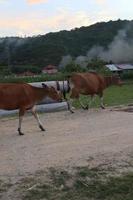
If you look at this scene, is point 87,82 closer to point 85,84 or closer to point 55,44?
point 85,84

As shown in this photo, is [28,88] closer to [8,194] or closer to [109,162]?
[109,162]

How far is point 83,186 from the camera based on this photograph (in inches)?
325

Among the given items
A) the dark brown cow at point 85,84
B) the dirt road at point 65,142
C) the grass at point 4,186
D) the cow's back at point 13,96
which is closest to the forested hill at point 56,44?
the dark brown cow at point 85,84

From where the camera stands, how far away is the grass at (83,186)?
785cm

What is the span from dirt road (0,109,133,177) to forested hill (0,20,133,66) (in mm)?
72224

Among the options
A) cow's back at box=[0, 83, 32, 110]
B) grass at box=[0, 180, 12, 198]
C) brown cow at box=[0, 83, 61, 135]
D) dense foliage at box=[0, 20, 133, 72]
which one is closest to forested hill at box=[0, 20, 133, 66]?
dense foliage at box=[0, 20, 133, 72]

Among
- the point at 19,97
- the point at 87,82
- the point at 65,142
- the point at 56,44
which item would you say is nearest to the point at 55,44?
the point at 56,44

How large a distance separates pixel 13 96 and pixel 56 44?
8224 centimetres

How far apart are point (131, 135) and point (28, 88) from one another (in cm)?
339

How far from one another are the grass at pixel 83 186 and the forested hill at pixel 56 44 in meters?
78.8

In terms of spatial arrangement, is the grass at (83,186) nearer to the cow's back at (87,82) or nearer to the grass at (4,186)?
the grass at (4,186)

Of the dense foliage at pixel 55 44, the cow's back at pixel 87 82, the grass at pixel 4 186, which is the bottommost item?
the dense foliage at pixel 55 44

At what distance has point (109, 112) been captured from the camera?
56.7 ft

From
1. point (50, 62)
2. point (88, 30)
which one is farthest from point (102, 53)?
point (50, 62)
